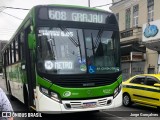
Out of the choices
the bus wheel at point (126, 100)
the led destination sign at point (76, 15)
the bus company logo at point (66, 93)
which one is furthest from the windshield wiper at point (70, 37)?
the bus wheel at point (126, 100)

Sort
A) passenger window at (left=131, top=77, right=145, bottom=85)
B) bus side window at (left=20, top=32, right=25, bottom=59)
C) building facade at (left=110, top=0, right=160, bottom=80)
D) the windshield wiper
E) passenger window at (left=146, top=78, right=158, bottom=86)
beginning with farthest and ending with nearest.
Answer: building facade at (left=110, top=0, right=160, bottom=80) → passenger window at (left=131, top=77, right=145, bottom=85) → passenger window at (left=146, top=78, right=158, bottom=86) → bus side window at (left=20, top=32, right=25, bottom=59) → the windshield wiper

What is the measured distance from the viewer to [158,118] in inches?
380

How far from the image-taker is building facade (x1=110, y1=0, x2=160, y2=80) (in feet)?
71.8

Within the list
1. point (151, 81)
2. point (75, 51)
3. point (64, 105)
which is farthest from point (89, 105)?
point (151, 81)

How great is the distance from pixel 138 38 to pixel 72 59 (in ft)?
55.2

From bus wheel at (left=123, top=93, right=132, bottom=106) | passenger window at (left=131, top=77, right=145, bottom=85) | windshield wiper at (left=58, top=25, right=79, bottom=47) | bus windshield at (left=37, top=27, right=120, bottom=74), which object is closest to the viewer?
bus windshield at (left=37, top=27, right=120, bottom=74)

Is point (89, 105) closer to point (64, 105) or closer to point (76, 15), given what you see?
point (64, 105)

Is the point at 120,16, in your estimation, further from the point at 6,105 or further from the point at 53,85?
the point at 6,105

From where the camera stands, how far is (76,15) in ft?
26.9

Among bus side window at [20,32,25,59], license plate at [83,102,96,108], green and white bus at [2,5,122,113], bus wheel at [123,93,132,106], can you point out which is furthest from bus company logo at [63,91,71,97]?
bus wheel at [123,93,132,106]

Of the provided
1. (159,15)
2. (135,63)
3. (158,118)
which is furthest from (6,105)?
(135,63)

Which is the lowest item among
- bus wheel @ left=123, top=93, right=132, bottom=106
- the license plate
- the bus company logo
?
bus wheel @ left=123, top=93, right=132, bottom=106

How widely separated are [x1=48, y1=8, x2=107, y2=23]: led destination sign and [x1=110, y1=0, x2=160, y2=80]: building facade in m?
12.3

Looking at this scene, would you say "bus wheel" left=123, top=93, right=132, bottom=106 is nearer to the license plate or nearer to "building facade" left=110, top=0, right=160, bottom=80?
the license plate
